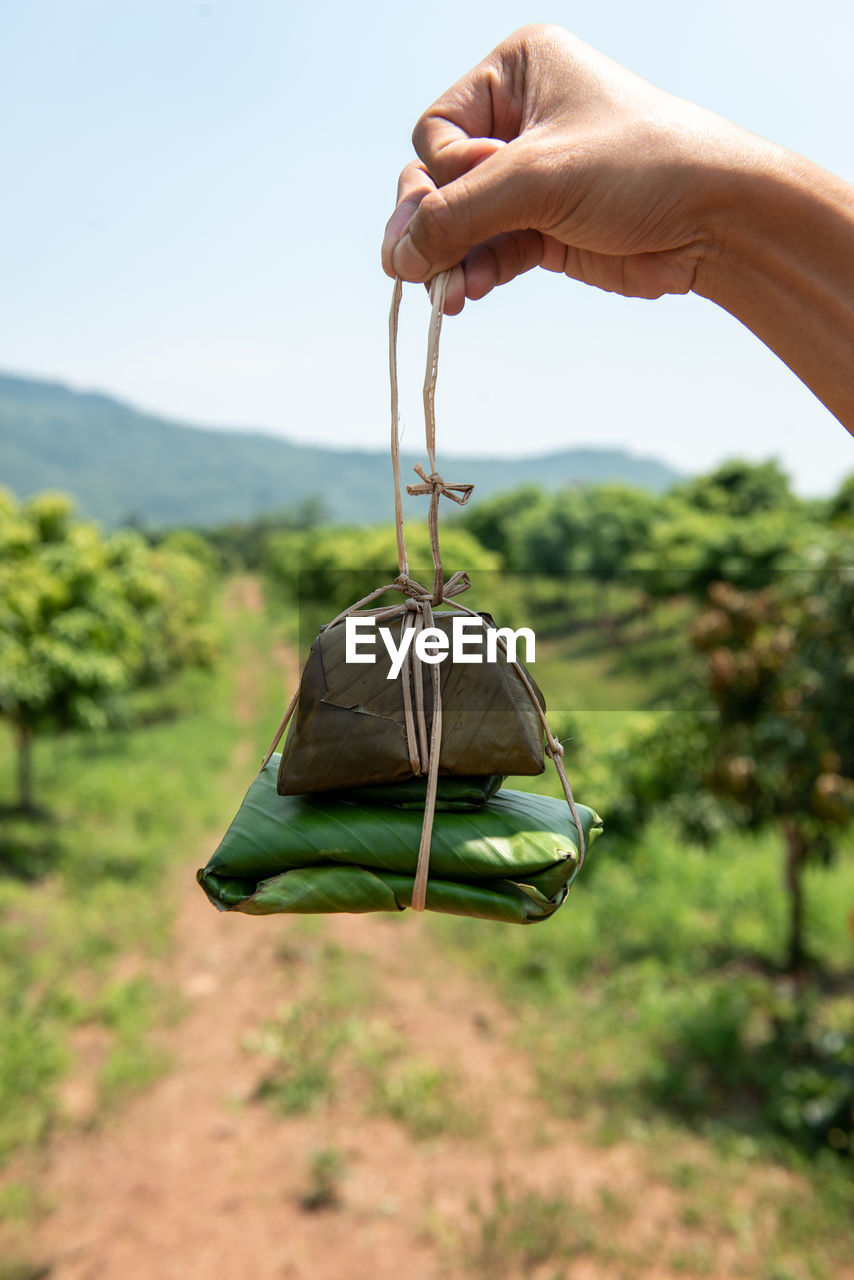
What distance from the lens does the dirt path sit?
4660 mm

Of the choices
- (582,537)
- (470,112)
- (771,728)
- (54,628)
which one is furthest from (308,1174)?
(582,537)

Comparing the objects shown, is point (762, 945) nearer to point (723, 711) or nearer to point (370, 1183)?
point (723, 711)

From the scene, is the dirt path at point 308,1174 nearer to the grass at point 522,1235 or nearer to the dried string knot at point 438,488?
the grass at point 522,1235

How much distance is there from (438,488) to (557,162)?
437 millimetres

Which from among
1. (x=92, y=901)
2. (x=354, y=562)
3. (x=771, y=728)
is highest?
(x=354, y=562)

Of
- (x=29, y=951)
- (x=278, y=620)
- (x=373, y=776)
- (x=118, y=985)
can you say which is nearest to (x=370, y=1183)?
(x=118, y=985)

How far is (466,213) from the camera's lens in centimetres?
108

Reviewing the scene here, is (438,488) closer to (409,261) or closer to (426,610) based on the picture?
(426,610)

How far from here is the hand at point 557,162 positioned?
110cm

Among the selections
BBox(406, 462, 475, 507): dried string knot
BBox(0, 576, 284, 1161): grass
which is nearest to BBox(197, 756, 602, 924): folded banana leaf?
BBox(406, 462, 475, 507): dried string knot

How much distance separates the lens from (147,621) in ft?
59.0

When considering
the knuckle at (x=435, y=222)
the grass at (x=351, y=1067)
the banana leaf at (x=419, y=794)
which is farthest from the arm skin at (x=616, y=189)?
the grass at (x=351, y=1067)

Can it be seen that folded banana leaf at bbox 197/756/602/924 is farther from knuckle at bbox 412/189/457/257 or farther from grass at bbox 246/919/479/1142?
grass at bbox 246/919/479/1142

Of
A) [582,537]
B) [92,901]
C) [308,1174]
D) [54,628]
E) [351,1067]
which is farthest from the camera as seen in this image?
[582,537]
